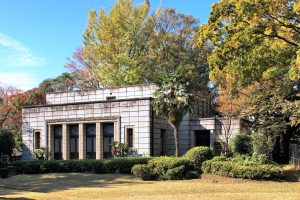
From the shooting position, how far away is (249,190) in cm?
1722

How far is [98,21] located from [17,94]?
13165 mm

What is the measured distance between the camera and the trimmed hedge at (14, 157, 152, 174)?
2493 cm

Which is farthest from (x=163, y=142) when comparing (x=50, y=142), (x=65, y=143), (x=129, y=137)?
(x=50, y=142)

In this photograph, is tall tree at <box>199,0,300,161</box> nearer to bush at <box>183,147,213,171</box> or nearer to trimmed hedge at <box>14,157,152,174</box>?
bush at <box>183,147,213,171</box>

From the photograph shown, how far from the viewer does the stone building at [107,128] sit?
30.0 meters

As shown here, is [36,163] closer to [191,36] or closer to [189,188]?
[189,188]

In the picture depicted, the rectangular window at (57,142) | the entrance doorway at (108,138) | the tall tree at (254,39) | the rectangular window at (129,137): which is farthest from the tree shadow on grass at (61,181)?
the tall tree at (254,39)

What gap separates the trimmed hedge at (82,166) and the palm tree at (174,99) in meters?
3.44

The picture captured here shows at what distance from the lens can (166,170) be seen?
22.0m

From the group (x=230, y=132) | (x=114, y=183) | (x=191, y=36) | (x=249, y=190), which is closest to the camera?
(x=249, y=190)

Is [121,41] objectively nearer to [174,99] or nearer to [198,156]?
[174,99]

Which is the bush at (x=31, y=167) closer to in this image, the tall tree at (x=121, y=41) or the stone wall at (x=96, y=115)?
the stone wall at (x=96, y=115)

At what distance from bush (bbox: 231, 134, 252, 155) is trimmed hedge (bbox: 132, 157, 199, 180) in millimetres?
7901

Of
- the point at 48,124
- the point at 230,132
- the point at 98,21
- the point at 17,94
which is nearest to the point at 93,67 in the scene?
the point at 98,21
